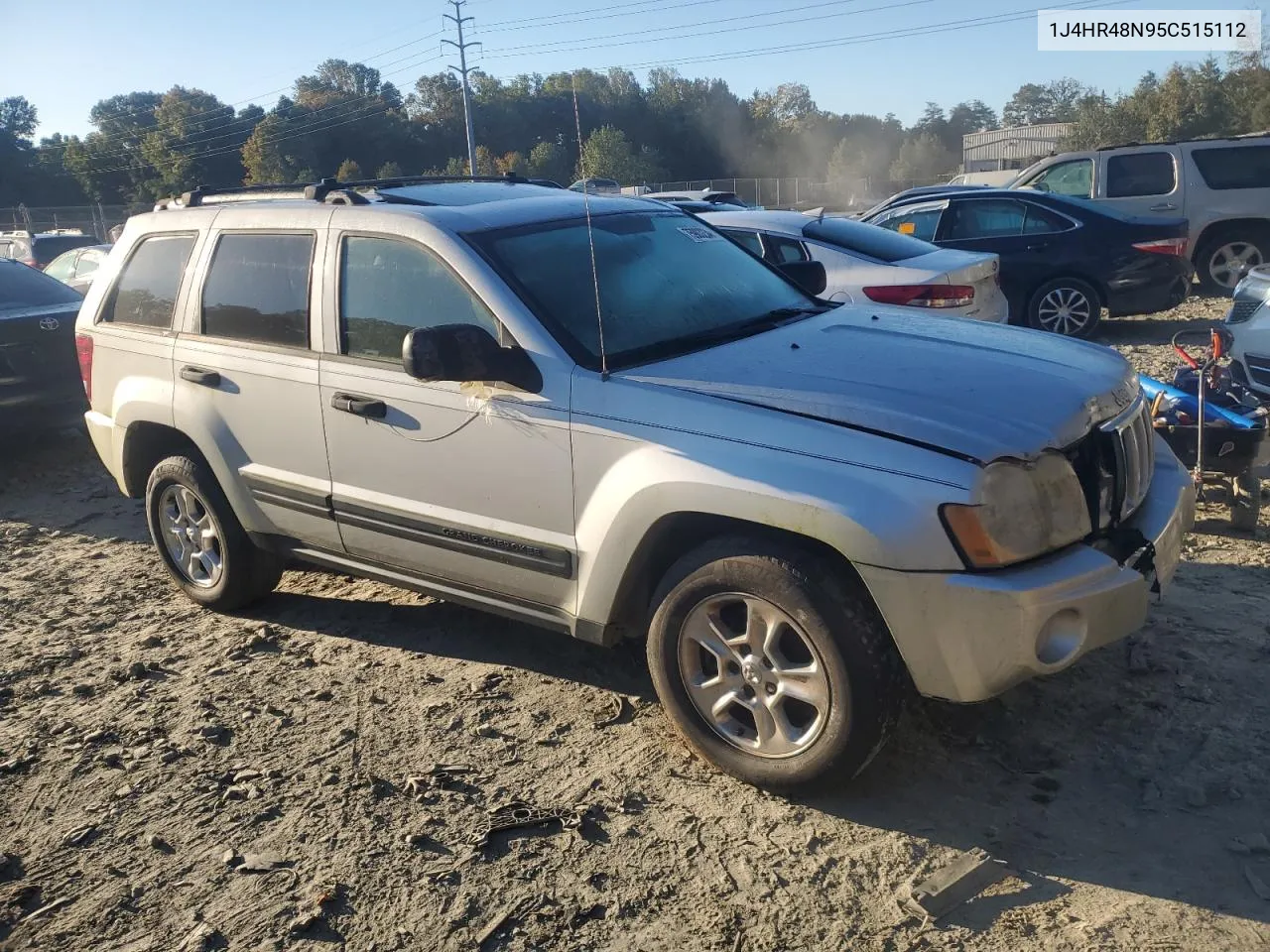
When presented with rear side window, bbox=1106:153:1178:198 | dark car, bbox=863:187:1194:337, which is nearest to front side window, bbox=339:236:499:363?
dark car, bbox=863:187:1194:337

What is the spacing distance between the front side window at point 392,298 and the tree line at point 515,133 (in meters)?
42.3

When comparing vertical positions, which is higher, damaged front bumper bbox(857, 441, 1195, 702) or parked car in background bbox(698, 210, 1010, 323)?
parked car in background bbox(698, 210, 1010, 323)

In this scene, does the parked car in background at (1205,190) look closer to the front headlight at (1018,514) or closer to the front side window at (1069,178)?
the front side window at (1069,178)

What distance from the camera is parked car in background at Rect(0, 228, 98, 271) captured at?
17.4m

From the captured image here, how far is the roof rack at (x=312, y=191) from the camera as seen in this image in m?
4.33

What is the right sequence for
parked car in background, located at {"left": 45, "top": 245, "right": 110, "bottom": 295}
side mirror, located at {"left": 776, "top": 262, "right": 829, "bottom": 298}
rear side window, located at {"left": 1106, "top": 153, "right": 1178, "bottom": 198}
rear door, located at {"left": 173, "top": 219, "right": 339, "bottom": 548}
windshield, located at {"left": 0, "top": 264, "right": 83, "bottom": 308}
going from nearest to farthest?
1. rear door, located at {"left": 173, "top": 219, "right": 339, "bottom": 548}
2. side mirror, located at {"left": 776, "top": 262, "right": 829, "bottom": 298}
3. windshield, located at {"left": 0, "top": 264, "right": 83, "bottom": 308}
4. rear side window, located at {"left": 1106, "top": 153, "right": 1178, "bottom": 198}
5. parked car in background, located at {"left": 45, "top": 245, "right": 110, "bottom": 295}

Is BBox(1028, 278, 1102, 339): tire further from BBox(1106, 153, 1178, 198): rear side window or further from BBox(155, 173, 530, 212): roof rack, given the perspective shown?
BBox(155, 173, 530, 212): roof rack

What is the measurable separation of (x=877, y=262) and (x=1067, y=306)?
383 cm

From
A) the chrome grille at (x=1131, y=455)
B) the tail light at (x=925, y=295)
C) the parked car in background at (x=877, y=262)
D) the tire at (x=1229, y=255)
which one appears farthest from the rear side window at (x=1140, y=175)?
the chrome grille at (x=1131, y=455)

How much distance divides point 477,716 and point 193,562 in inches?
79.2

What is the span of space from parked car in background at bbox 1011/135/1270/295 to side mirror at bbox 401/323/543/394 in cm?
1034

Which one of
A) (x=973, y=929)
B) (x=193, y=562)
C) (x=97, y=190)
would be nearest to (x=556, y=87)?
(x=97, y=190)

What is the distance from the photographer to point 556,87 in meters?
43.8

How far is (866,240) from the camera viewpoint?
7770 millimetres
